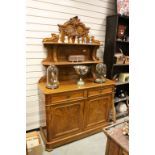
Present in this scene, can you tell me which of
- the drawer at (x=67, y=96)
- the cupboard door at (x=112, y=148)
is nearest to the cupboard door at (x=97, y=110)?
the drawer at (x=67, y=96)

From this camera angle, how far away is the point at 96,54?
3.03 m

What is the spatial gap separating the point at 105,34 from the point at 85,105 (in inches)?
60.3

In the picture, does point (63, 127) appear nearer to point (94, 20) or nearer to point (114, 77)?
point (114, 77)

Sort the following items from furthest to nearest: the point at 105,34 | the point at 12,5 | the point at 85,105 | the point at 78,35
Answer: the point at 105,34 < the point at 78,35 < the point at 85,105 < the point at 12,5

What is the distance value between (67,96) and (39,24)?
1206mm

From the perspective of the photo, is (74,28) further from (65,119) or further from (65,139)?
(65,139)

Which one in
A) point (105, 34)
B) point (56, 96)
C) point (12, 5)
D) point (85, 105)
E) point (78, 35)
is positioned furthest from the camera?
point (105, 34)

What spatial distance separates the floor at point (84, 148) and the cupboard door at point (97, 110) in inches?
9.6

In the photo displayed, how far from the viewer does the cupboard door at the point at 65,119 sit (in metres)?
2.16

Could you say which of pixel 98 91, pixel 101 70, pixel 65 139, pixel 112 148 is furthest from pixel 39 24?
pixel 112 148

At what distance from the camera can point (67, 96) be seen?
2.21 metres

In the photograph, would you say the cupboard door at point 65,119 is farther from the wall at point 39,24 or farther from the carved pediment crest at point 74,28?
the carved pediment crest at point 74,28

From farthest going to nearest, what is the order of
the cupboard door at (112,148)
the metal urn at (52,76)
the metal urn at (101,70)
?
1. the metal urn at (101,70)
2. the metal urn at (52,76)
3. the cupboard door at (112,148)
